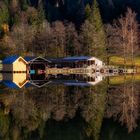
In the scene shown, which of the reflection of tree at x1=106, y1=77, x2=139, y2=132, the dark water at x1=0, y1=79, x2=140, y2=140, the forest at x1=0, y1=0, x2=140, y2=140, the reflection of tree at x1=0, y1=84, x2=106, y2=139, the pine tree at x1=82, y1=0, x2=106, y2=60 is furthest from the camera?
the pine tree at x1=82, y1=0, x2=106, y2=60

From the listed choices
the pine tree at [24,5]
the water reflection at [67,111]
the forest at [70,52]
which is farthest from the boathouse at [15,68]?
the pine tree at [24,5]

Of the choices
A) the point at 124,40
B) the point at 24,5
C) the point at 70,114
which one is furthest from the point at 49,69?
the point at 70,114

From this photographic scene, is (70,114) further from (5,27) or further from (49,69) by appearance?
(5,27)

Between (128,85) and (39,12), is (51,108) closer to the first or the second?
(128,85)

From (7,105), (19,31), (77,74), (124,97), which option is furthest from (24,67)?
(7,105)

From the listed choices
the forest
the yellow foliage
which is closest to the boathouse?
the forest

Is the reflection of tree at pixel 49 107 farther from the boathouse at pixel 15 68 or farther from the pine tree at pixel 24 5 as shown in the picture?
the pine tree at pixel 24 5

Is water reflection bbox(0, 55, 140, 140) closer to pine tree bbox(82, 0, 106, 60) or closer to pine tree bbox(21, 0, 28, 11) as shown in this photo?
pine tree bbox(82, 0, 106, 60)

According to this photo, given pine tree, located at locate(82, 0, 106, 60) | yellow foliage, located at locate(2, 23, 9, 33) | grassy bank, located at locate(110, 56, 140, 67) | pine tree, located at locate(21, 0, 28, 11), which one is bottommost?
grassy bank, located at locate(110, 56, 140, 67)
